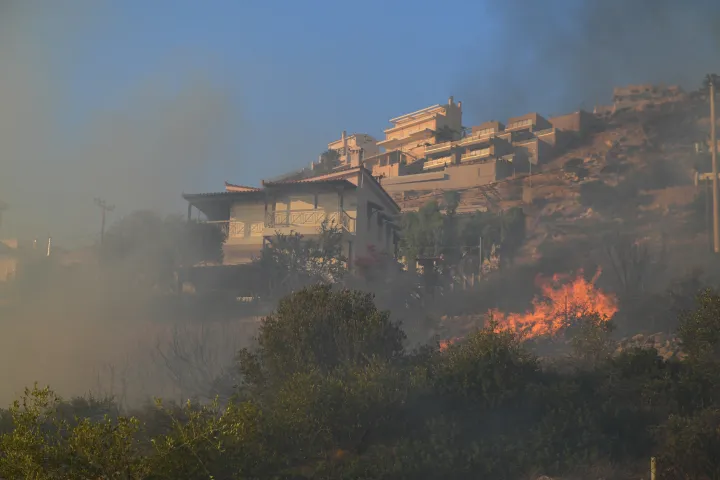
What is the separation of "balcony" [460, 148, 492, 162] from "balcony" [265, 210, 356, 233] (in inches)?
1587

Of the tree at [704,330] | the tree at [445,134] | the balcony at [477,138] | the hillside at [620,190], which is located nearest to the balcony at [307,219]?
the hillside at [620,190]

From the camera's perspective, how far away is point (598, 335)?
20.9 m

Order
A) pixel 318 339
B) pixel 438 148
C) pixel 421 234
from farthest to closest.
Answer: pixel 438 148 < pixel 421 234 < pixel 318 339

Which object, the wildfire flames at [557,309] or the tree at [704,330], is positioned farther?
the wildfire flames at [557,309]

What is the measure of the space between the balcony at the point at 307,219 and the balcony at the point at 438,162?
1616 inches

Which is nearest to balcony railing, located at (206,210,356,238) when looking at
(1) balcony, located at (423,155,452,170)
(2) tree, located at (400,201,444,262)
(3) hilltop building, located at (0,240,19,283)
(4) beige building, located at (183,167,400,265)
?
(4) beige building, located at (183,167,400,265)

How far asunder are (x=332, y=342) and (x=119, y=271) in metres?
21.3

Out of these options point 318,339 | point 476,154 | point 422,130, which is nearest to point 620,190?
point 476,154

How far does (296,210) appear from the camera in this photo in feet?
118

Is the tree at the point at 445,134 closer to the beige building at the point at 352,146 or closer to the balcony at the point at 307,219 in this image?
the beige building at the point at 352,146

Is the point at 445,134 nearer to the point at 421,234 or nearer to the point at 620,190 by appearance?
the point at 620,190

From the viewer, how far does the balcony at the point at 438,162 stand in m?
74.8

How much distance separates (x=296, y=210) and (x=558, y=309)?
48.7 ft

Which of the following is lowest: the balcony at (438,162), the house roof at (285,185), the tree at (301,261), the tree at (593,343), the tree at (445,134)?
the tree at (593,343)
